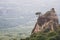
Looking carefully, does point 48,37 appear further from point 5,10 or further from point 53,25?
point 5,10

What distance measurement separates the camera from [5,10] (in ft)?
22.1

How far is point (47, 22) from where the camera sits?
21.6ft

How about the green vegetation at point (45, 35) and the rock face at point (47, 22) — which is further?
the rock face at point (47, 22)

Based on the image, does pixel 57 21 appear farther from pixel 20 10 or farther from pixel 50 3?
pixel 20 10

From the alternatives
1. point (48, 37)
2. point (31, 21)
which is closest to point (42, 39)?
point (48, 37)

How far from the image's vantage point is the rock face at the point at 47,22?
257 inches

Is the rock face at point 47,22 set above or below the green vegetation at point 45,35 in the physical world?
above

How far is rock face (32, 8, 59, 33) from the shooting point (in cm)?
654

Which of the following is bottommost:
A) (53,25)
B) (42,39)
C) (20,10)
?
(42,39)

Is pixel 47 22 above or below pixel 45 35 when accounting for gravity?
above

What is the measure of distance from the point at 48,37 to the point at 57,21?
23.5 inches

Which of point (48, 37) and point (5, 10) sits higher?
point (5, 10)

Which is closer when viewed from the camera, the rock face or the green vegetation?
the green vegetation

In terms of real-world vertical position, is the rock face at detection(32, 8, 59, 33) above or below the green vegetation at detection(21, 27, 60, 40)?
above
